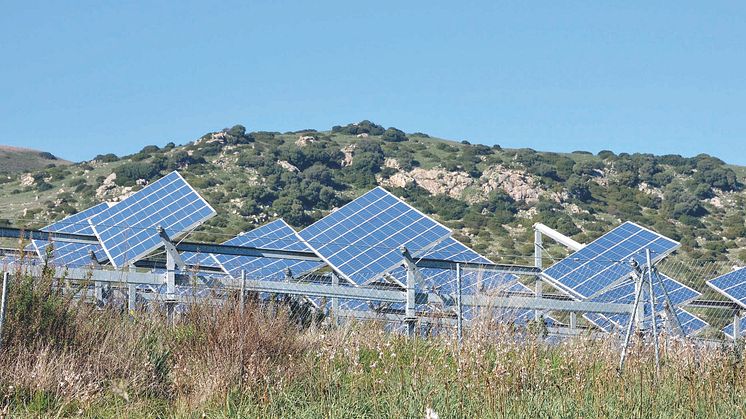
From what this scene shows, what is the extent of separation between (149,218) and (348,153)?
61.2 meters

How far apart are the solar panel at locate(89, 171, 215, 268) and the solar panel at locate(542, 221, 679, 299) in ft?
25.7

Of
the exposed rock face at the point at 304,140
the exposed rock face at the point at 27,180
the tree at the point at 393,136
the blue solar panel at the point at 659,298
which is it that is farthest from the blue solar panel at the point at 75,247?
the tree at the point at 393,136

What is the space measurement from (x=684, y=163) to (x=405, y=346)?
7985 cm

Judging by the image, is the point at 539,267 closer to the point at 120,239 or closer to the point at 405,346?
the point at 120,239

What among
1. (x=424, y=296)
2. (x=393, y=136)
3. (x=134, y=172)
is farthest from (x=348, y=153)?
(x=424, y=296)

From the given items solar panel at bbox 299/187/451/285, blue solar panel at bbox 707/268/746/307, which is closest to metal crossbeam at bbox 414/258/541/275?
solar panel at bbox 299/187/451/285

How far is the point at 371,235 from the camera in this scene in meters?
21.9

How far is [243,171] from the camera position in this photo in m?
73.1

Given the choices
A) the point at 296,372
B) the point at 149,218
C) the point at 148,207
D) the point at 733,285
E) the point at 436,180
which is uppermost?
the point at 436,180

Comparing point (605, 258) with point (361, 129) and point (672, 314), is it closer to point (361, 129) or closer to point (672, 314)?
point (672, 314)

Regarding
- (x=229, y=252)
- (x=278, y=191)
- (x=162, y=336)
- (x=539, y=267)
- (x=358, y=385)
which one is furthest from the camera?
(x=278, y=191)

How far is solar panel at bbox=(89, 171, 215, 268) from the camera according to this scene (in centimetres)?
1994

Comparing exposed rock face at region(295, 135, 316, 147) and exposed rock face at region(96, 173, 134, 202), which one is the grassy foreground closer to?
exposed rock face at region(96, 173, 134, 202)

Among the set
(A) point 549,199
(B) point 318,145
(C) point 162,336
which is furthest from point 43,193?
(C) point 162,336
